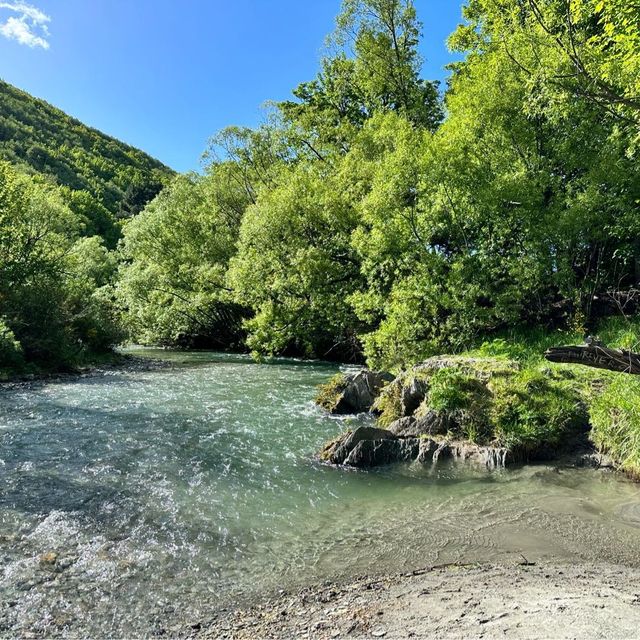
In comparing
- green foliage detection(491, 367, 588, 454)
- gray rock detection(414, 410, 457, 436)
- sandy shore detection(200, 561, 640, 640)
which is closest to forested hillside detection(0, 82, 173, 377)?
gray rock detection(414, 410, 457, 436)

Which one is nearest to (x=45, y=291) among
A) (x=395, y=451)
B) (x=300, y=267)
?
(x=300, y=267)

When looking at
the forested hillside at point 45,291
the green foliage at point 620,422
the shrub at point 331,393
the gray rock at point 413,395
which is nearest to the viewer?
the green foliage at point 620,422

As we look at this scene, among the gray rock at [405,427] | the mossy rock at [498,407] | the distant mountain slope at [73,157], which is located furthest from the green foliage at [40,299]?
the distant mountain slope at [73,157]

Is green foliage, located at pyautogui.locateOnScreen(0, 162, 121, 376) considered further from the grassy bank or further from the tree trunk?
the tree trunk

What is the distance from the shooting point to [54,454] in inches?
364

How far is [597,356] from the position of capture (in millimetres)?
6832

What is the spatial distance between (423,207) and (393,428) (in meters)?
9.32

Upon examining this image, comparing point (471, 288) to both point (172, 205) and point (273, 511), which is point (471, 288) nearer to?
point (273, 511)

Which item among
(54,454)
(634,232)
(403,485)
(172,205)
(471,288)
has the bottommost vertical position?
(54,454)

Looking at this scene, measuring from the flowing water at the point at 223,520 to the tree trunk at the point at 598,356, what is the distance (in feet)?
6.41

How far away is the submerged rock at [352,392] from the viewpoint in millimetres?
13523

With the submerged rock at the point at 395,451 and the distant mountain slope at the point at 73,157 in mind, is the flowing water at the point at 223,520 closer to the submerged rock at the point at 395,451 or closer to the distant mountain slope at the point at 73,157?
the submerged rock at the point at 395,451

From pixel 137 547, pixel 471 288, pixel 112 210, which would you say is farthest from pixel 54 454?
pixel 112 210

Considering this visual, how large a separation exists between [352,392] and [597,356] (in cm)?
767
